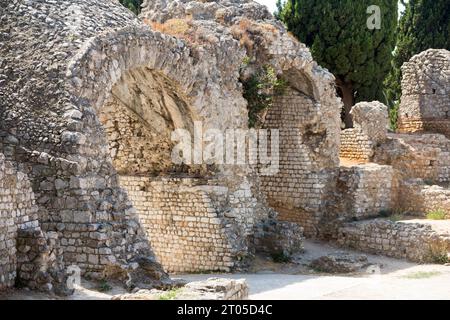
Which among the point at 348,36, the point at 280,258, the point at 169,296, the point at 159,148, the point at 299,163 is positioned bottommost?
the point at 280,258

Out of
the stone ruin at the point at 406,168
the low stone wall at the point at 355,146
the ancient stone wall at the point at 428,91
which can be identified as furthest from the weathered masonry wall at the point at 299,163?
the ancient stone wall at the point at 428,91

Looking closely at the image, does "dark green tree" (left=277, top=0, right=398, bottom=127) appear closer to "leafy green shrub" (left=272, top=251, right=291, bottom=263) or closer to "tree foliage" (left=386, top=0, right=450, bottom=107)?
"tree foliage" (left=386, top=0, right=450, bottom=107)

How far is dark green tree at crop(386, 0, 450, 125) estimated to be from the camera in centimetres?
2975

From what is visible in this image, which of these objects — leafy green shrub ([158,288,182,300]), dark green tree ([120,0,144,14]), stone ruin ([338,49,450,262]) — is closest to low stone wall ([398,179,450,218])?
stone ruin ([338,49,450,262])

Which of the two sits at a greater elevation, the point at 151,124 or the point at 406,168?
the point at 151,124

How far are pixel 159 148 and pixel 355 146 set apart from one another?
26.6 ft

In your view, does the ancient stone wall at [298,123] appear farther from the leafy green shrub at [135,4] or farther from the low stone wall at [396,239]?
the leafy green shrub at [135,4]

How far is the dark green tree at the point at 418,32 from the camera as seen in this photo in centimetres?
2975

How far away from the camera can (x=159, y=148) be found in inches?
674

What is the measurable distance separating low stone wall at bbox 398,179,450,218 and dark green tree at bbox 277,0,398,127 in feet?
23.7

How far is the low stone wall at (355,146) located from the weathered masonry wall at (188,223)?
6696 millimetres

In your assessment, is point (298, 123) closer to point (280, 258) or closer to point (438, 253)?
point (280, 258)

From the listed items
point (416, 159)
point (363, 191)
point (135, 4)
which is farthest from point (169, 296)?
point (135, 4)

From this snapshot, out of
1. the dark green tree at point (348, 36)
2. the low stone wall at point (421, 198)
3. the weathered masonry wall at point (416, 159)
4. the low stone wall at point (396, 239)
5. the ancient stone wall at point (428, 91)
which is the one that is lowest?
the low stone wall at point (396, 239)
